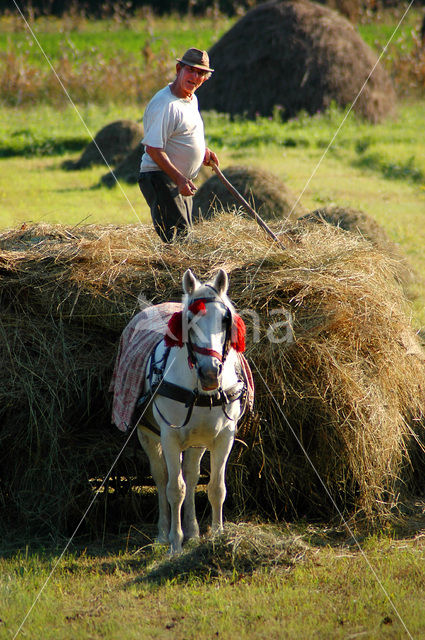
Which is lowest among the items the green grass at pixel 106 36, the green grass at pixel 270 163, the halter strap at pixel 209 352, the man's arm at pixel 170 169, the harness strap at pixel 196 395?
the green grass at pixel 270 163

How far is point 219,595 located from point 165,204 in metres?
3.44

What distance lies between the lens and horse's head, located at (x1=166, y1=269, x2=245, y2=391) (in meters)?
4.33

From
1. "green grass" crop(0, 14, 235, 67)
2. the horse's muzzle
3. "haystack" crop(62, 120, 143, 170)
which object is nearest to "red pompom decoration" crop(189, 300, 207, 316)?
the horse's muzzle

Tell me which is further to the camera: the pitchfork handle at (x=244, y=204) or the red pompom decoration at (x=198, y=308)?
the pitchfork handle at (x=244, y=204)

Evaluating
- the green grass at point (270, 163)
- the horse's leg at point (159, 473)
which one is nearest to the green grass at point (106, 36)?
the green grass at point (270, 163)

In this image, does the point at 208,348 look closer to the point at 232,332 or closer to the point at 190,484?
the point at 232,332

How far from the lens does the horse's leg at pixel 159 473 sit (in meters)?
5.48

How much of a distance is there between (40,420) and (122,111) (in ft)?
52.4

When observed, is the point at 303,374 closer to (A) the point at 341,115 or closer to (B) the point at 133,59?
(A) the point at 341,115

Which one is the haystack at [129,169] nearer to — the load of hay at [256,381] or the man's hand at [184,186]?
the man's hand at [184,186]

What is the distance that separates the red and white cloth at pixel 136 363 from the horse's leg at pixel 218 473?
340 mm

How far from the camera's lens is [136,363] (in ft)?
17.5

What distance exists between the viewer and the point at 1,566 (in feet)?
16.7

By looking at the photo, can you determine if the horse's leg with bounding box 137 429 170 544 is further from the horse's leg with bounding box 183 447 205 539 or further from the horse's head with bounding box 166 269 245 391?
the horse's head with bounding box 166 269 245 391
